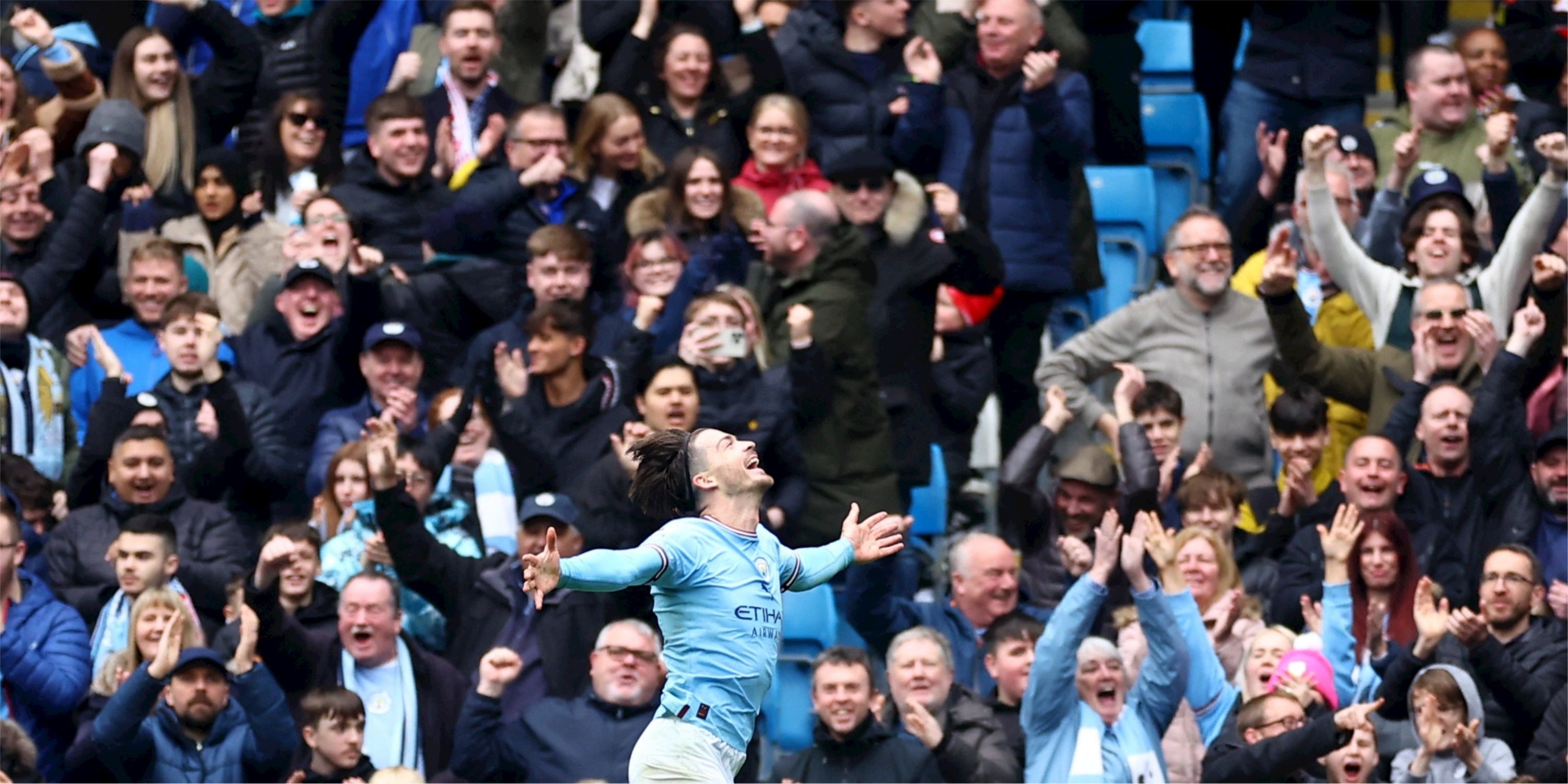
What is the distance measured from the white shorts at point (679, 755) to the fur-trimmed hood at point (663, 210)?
4.99 metres

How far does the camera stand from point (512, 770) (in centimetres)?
1140

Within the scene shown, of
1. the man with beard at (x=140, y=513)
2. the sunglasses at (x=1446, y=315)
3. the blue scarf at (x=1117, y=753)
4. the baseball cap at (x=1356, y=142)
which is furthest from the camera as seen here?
the baseball cap at (x=1356, y=142)

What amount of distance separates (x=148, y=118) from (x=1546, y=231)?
22.3 feet

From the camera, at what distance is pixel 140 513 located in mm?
12258

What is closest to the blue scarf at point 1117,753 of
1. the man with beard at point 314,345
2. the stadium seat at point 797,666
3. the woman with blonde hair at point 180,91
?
the stadium seat at point 797,666

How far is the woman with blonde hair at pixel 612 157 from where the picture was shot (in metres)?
14.1

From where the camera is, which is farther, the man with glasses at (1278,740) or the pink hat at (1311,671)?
the pink hat at (1311,671)

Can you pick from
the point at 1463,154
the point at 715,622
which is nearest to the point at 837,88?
the point at 1463,154

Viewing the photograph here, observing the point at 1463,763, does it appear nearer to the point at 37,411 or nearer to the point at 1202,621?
the point at 1202,621

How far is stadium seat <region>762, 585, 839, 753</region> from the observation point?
39.8ft

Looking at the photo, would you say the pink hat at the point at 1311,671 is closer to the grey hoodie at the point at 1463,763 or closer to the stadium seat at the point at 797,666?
the grey hoodie at the point at 1463,763

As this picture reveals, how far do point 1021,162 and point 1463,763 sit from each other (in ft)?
14.4

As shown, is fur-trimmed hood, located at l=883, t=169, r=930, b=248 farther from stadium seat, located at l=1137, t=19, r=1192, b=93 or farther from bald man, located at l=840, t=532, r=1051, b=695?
stadium seat, located at l=1137, t=19, r=1192, b=93

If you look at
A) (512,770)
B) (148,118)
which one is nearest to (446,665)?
(512,770)
